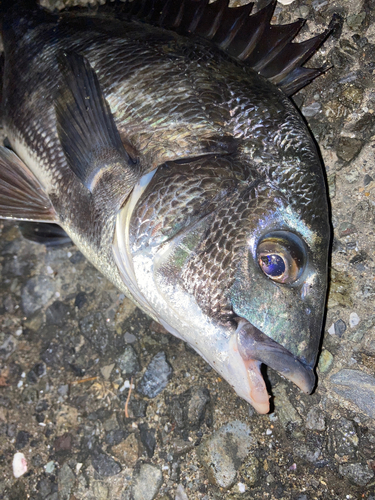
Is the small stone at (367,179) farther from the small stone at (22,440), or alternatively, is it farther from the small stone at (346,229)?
the small stone at (22,440)

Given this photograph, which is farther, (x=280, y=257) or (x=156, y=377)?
(x=156, y=377)

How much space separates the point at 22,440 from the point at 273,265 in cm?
207

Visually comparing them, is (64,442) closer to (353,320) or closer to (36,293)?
(36,293)

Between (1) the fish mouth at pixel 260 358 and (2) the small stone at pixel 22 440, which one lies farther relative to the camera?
(2) the small stone at pixel 22 440

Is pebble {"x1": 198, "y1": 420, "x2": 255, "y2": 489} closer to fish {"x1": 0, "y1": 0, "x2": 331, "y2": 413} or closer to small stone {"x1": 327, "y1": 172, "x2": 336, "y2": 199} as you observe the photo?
fish {"x1": 0, "y1": 0, "x2": 331, "y2": 413}

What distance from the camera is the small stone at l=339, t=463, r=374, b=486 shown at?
204cm

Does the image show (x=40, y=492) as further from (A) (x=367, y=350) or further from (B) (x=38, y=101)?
(B) (x=38, y=101)

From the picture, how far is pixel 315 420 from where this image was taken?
86.0 inches

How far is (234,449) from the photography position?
2207 mm

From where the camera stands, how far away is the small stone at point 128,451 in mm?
2311

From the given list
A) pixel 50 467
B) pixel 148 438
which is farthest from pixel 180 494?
pixel 50 467

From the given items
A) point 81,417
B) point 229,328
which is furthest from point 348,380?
point 81,417

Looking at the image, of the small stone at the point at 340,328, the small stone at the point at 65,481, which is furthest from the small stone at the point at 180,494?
the small stone at the point at 340,328

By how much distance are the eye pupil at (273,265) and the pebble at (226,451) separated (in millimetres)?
1148
